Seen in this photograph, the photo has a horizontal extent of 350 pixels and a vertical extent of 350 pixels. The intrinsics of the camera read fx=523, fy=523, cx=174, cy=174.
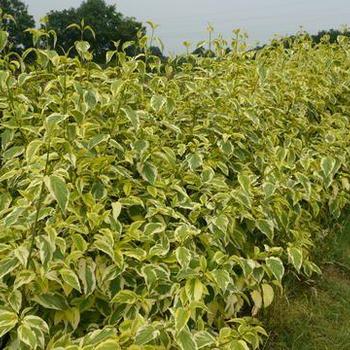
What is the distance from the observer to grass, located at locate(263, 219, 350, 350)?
2117 millimetres

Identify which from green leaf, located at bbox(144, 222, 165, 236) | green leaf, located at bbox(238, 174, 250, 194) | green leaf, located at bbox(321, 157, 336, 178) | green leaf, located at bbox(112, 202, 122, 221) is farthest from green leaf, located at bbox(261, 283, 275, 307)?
green leaf, located at bbox(321, 157, 336, 178)

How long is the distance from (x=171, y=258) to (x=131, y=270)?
5.2 inches

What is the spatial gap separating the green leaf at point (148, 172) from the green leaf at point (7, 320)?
2.43 feet

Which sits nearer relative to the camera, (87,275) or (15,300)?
(15,300)

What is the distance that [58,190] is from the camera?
134 centimetres

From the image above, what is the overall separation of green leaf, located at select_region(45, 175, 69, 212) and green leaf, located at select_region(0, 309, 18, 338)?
12.0 inches

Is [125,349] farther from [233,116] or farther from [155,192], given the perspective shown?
[233,116]

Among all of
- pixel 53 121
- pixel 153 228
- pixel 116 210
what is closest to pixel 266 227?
pixel 153 228

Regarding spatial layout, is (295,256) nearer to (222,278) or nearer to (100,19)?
(222,278)

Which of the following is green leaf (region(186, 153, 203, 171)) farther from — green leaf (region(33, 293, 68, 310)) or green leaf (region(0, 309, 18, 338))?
green leaf (region(0, 309, 18, 338))

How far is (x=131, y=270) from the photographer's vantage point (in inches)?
65.1

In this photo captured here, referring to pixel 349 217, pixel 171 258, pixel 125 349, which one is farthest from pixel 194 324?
pixel 349 217

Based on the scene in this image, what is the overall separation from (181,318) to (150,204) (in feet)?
1.93

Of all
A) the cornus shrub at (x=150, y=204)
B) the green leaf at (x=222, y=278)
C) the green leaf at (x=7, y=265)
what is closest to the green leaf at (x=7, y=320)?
the cornus shrub at (x=150, y=204)
